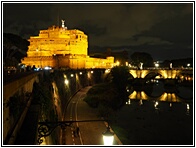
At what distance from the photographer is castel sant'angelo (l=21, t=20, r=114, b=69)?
52688mm

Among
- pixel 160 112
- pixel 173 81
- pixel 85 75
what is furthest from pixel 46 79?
pixel 173 81

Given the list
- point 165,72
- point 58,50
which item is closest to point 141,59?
point 165,72

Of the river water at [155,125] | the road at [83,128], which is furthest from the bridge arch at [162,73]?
the road at [83,128]

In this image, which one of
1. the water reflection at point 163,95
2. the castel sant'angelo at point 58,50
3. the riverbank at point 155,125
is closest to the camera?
the riverbank at point 155,125

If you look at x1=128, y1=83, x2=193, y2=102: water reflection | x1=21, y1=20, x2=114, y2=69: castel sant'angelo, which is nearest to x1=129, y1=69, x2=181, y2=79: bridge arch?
x1=128, y1=83, x2=193, y2=102: water reflection

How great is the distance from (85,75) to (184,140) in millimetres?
29614

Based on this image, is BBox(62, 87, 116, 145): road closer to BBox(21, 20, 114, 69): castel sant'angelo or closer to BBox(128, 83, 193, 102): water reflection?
BBox(128, 83, 193, 102): water reflection

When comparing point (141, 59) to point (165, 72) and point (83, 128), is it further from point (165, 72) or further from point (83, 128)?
point (83, 128)

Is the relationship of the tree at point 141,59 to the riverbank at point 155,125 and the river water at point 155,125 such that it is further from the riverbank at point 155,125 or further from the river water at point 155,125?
the riverbank at point 155,125

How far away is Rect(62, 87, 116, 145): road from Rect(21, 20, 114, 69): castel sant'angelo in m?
26.5

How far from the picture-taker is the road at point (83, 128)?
15.8 m

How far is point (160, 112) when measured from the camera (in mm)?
30828

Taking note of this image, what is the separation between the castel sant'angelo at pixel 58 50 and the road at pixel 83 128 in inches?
1042

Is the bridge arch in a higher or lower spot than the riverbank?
higher
